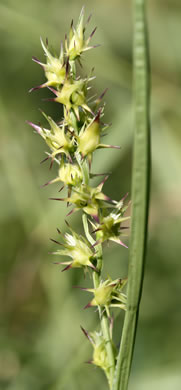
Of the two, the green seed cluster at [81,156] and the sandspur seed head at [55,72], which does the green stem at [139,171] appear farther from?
the sandspur seed head at [55,72]

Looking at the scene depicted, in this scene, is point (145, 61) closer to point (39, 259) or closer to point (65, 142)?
point (65, 142)

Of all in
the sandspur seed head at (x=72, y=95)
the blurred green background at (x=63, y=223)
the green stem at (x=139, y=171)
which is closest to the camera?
the green stem at (x=139, y=171)

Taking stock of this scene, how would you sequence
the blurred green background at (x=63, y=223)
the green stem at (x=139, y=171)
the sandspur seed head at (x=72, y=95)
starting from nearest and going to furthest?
the green stem at (x=139, y=171)
the sandspur seed head at (x=72, y=95)
the blurred green background at (x=63, y=223)

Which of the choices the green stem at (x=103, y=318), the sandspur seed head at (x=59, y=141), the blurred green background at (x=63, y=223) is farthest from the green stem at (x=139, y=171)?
the blurred green background at (x=63, y=223)

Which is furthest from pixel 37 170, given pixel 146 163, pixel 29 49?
pixel 146 163

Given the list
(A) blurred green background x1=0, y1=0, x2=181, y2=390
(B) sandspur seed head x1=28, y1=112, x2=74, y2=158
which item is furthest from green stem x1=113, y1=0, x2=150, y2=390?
(A) blurred green background x1=0, y1=0, x2=181, y2=390

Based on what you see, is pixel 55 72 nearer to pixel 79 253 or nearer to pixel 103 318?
pixel 79 253

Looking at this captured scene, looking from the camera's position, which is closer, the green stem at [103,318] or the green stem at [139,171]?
the green stem at [139,171]
